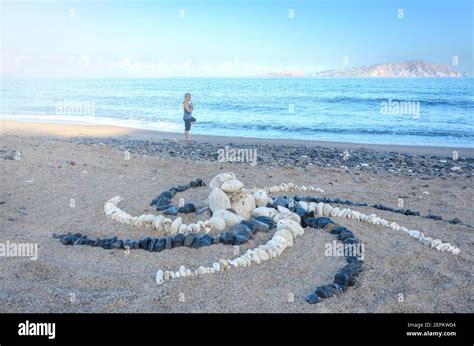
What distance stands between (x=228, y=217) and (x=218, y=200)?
414 millimetres

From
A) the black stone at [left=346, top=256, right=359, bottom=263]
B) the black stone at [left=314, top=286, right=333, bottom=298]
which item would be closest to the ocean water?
the black stone at [left=346, top=256, right=359, bottom=263]

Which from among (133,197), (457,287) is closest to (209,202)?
(133,197)

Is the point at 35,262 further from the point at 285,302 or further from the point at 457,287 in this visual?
the point at 457,287

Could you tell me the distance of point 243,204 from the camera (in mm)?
7902

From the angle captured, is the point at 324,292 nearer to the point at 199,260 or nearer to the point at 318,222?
the point at 199,260

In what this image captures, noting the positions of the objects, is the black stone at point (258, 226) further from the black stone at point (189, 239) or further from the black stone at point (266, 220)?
the black stone at point (189, 239)

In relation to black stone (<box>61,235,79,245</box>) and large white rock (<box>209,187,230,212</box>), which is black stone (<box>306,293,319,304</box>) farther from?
black stone (<box>61,235,79,245</box>)

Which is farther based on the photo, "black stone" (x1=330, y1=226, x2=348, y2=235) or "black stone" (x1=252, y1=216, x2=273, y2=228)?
"black stone" (x1=252, y1=216, x2=273, y2=228)

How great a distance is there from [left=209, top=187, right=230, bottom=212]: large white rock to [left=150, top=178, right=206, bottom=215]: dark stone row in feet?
1.66

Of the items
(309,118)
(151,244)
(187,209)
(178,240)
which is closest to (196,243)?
(178,240)

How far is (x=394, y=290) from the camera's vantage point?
5582mm

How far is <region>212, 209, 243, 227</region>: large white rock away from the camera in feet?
24.6

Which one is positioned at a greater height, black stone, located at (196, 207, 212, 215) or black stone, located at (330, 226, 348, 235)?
black stone, located at (196, 207, 212, 215)
